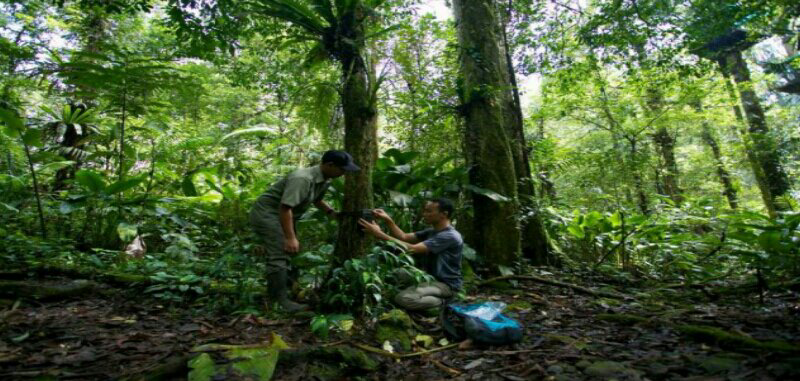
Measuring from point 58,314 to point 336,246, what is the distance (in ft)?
7.19

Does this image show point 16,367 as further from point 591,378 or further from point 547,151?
point 547,151

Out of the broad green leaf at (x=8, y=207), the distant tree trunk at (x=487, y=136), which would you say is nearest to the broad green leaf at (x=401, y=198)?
the distant tree trunk at (x=487, y=136)

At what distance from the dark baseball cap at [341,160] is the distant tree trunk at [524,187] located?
8.89ft

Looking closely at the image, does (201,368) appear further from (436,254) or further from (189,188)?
(189,188)

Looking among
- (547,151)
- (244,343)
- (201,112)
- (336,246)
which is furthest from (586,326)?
(201,112)

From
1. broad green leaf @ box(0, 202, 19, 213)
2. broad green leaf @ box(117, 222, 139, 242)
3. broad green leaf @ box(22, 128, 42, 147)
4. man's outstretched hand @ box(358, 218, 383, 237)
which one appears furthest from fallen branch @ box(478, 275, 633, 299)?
broad green leaf @ box(0, 202, 19, 213)

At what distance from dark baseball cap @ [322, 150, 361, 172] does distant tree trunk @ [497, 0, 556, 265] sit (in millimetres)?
2709

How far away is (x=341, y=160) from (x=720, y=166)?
1423cm

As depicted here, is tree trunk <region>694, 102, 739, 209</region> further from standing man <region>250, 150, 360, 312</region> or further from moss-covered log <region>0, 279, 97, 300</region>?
moss-covered log <region>0, 279, 97, 300</region>

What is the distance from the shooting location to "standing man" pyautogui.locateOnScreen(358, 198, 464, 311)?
137 inches

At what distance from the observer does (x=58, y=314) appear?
3107 millimetres

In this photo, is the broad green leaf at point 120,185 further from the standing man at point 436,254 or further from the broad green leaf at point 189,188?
the standing man at point 436,254

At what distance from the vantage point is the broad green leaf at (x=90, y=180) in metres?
4.99

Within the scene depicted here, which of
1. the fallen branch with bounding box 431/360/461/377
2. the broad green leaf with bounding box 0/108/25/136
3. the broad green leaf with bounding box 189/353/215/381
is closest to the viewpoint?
the broad green leaf with bounding box 189/353/215/381
